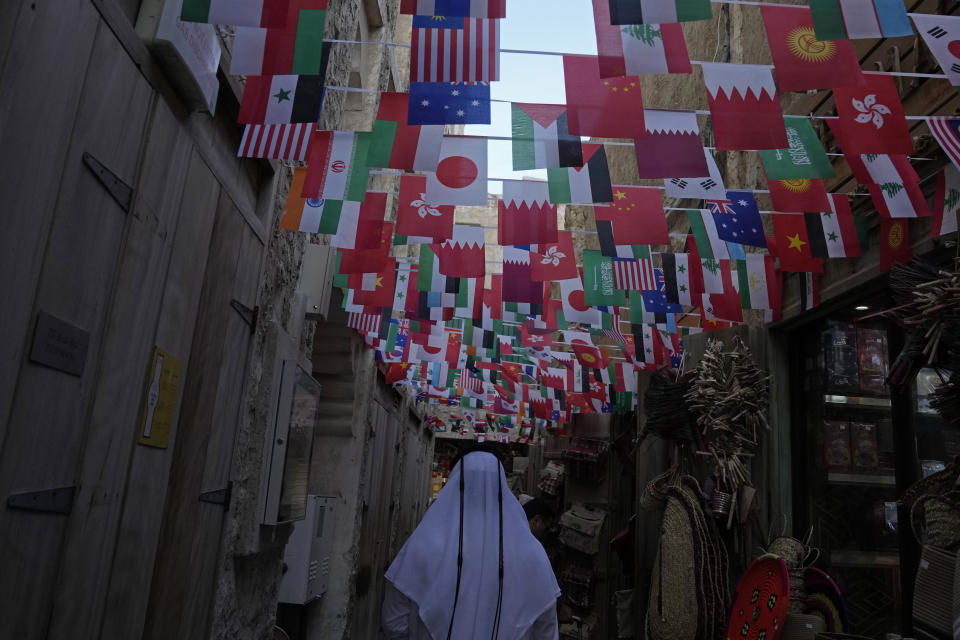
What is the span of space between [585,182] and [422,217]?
1.11 metres

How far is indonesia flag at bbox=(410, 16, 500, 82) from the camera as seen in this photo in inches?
130

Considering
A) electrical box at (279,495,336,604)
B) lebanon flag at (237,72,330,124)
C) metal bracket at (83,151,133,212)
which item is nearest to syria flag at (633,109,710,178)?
lebanon flag at (237,72,330,124)

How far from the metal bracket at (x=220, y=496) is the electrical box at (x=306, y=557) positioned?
194 cm

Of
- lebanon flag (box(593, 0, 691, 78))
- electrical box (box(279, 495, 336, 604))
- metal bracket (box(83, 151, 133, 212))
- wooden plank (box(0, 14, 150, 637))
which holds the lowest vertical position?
electrical box (box(279, 495, 336, 604))

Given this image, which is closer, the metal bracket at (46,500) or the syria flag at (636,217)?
the metal bracket at (46,500)

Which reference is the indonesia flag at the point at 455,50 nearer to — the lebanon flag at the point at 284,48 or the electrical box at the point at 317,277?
the lebanon flag at the point at 284,48

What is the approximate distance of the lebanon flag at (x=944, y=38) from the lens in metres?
3.34

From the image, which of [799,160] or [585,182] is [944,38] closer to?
[799,160]

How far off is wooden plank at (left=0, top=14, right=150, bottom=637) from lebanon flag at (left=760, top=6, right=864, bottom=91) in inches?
109

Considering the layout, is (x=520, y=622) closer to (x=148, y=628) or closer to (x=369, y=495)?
(x=148, y=628)

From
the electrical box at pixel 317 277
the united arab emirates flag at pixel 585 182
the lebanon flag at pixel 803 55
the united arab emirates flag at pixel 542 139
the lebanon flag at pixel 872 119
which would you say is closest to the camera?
the lebanon flag at pixel 803 55

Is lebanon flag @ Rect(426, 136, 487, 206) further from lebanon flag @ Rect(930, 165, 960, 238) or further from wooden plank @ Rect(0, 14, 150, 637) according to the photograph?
lebanon flag @ Rect(930, 165, 960, 238)

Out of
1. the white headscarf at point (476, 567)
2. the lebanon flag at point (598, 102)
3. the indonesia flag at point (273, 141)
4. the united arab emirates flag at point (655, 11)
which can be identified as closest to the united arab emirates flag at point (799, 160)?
the lebanon flag at point (598, 102)

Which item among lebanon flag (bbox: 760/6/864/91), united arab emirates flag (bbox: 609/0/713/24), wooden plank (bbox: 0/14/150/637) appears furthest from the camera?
lebanon flag (bbox: 760/6/864/91)
